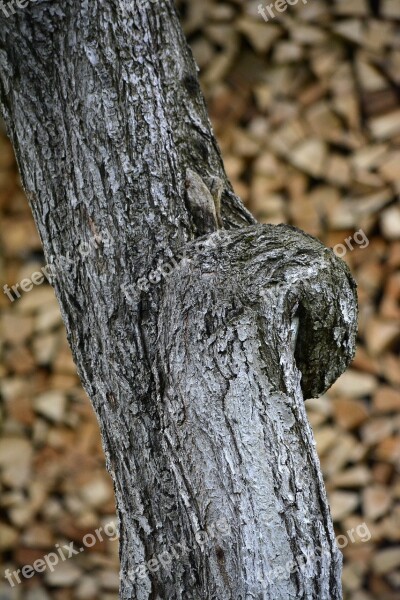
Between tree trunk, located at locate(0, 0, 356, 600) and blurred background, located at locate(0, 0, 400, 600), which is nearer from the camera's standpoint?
tree trunk, located at locate(0, 0, 356, 600)

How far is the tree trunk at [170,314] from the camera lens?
2.73 feet

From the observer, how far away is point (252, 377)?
843mm

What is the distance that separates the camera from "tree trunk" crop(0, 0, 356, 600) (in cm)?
83

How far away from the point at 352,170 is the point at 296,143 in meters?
0.19

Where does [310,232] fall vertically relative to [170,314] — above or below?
above

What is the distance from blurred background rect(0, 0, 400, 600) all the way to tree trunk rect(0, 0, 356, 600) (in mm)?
1209

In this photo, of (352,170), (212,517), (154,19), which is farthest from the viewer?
(352,170)

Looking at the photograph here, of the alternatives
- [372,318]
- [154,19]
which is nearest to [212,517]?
[154,19]

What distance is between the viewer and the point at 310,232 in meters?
2.14

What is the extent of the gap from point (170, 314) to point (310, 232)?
134cm

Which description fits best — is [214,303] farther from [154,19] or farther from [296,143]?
[296,143]

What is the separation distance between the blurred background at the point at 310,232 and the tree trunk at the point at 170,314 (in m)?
1.21

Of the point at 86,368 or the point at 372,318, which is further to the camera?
the point at 372,318

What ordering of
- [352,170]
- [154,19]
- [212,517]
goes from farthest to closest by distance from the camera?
[352,170]
[154,19]
[212,517]
